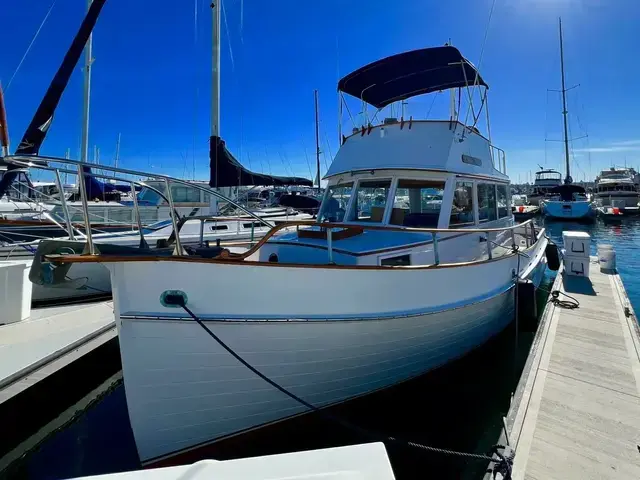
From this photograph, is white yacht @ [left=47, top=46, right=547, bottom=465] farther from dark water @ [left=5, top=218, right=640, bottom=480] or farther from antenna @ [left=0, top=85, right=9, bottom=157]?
antenna @ [left=0, top=85, right=9, bottom=157]

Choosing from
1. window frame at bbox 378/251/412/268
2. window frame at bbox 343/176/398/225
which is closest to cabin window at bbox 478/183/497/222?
window frame at bbox 343/176/398/225

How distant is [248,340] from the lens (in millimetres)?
3201

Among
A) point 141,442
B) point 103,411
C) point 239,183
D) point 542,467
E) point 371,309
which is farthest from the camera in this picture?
point 239,183

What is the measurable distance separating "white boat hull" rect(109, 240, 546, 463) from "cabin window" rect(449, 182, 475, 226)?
1.90 meters

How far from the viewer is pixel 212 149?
9.85 meters

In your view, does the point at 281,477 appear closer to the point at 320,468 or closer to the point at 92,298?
the point at 320,468

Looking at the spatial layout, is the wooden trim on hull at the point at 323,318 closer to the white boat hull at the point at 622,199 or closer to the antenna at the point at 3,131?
the antenna at the point at 3,131

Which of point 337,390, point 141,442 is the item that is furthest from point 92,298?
point 337,390

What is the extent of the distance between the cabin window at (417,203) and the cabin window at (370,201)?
0.20 meters

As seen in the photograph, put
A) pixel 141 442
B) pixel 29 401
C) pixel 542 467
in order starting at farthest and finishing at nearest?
pixel 29 401, pixel 141 442, pixel 542 467

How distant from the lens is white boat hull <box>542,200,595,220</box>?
31.4 metres

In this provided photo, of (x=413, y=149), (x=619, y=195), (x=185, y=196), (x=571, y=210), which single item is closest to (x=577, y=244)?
(x=413, y=149)

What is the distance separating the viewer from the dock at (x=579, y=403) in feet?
9.98

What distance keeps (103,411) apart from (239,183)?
20.0 feet
